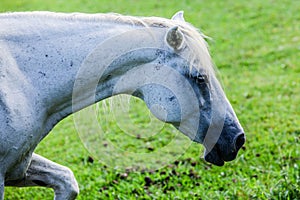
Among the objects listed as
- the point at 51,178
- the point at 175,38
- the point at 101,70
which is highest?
the point at 175,38

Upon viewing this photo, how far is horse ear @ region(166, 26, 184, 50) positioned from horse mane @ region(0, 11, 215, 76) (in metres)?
0.05

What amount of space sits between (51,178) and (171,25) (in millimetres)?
1112

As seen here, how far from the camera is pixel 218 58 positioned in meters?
7.98

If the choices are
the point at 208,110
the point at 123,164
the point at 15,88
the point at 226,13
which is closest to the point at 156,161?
the point at 123,164

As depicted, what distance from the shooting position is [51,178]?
320cm

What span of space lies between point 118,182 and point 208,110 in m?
2.08

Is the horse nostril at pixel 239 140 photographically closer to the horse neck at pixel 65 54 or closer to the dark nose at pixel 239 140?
the dark nose at pixel 239 140

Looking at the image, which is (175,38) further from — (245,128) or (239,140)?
(245,128)

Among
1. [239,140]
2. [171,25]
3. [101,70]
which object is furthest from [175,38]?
[239,140]

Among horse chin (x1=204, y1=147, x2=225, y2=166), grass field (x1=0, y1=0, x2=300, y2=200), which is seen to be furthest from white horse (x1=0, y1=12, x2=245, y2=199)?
grass field (x1=0, y1=0, x2=300, y2=200)

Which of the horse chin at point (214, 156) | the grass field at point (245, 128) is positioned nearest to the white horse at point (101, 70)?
the horse chin at point (214, 156)

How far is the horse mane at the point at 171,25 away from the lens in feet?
9.36

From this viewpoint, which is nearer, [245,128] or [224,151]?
[224,151]

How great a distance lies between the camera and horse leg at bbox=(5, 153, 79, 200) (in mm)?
3164
